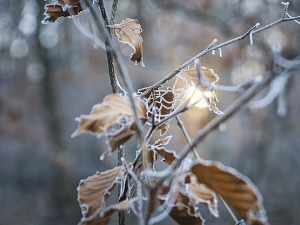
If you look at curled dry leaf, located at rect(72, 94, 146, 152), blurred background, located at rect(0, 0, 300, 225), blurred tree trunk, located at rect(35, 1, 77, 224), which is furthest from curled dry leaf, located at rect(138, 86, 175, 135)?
blurred tree trunk, located at rect(35, 1, 77, 224)

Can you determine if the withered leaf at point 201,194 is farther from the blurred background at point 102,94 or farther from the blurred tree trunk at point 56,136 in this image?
the blurred tree trunk at point 56,136

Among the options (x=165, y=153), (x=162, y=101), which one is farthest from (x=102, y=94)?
(x=165, y=153)

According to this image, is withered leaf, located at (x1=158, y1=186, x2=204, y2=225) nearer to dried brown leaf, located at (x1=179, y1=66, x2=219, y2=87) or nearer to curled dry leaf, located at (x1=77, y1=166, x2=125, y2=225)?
curled dry leaf, located at (x1=77, y1=166, x2=125, y2=225)

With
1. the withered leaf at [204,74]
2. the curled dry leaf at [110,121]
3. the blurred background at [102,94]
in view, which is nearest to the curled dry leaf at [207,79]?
the withered leaf at [204,74]

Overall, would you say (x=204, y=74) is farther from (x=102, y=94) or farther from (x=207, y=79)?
(x=102, y=94)

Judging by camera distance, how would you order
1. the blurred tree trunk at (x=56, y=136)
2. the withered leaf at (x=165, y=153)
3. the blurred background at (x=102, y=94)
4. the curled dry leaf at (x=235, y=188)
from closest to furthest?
the curled dry leaf at (x=235, y=188), the withered leaf at (x=165, y=153), the blurred background at (x=102, y=94), the blurred tree trunk at (x=56, y=136)

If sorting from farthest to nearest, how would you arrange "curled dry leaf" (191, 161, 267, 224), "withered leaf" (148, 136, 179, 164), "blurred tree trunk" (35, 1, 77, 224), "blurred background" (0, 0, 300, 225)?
"blurred tree trunk" (35, 1, 77, 224) < "blurred background" (0, 0, 300, 225) < "withered leaf" (148, 136, 179, 164) < "curled dry leaf" (191, 161, 267, 224)

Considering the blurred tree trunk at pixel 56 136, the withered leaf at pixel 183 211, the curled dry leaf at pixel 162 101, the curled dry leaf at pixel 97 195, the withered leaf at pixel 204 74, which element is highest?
the withered leaf at pixel 204 74
